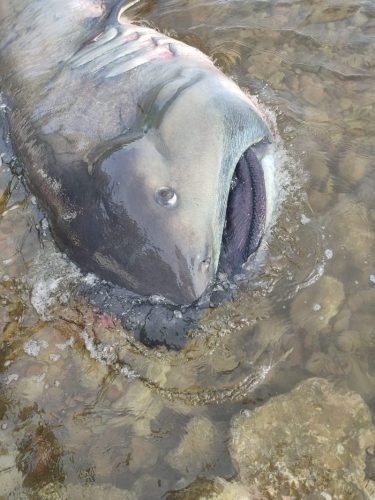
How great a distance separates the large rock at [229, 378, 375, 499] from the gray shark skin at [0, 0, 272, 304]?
77 centimetres

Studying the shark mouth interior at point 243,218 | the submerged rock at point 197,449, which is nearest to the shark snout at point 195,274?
the shark mouth interior at point 243,218

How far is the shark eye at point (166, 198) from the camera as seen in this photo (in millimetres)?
3078

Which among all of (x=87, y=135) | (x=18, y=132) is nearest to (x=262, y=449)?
(x=87, y=135)

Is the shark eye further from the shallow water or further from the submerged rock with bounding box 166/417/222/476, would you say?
the submerged rock with bounding box 166/417/222/476

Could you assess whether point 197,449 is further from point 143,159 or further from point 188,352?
point 143,159

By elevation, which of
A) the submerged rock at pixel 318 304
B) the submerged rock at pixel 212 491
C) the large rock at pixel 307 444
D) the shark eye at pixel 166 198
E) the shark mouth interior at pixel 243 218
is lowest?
the large rock at pixel 307 444

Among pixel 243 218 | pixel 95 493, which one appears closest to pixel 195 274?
pixel 243 218

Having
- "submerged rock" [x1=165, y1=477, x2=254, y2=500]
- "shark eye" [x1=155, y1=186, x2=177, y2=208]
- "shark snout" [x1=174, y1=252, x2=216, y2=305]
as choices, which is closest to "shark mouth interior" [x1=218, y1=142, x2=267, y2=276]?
"shark snout" [x1=174, y1=252, x2=216, y2=305]

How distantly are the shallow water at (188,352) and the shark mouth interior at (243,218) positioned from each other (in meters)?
0.29

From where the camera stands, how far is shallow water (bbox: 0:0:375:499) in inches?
→ 130

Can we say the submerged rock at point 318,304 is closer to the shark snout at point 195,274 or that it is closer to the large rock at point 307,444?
the large rock at point 307,444

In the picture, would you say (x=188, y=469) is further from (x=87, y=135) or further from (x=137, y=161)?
(x=87, y=135)

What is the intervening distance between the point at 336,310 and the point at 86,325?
1472mm

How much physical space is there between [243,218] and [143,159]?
0.65m
